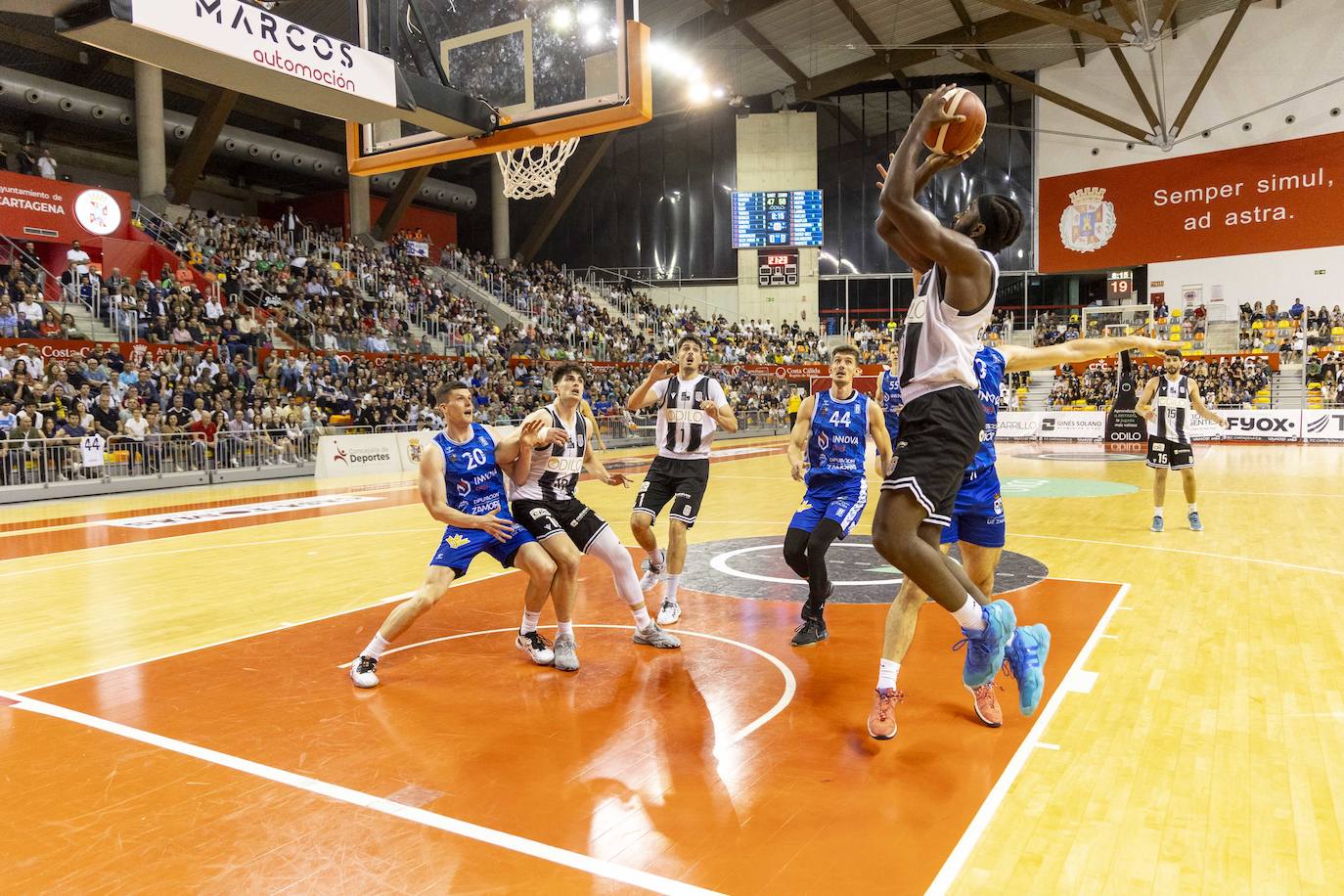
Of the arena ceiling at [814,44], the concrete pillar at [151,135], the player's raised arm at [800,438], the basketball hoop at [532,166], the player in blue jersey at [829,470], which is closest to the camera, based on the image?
the player in blue jersey at [829,470]

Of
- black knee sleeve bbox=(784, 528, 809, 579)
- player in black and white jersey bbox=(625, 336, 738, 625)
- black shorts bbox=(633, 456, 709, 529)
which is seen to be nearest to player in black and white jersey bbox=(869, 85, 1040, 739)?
black knee sleeve bbox=(784, 528, 809, 579)

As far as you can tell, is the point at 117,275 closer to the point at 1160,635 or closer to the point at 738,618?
the point at 738,618

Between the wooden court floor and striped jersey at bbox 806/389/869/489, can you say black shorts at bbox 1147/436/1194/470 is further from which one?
striped jersey at bbox 806/389/869/489

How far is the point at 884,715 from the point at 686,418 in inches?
119

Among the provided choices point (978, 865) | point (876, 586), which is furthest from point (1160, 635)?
point (978, 865)

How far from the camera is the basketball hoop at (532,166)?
11453 millimetres

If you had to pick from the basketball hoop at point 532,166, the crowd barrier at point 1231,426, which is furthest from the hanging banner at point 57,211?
the crowd barrier at point 1231,426

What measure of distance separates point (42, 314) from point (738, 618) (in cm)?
1680

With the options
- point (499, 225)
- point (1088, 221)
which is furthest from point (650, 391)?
point (1088, 221)

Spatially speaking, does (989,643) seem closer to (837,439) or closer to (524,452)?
(837,439)

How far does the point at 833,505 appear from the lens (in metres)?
6.04

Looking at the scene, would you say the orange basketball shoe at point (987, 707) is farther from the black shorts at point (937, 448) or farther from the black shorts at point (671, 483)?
the black shorts at point (671, 483)

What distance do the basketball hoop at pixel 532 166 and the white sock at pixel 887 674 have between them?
8.50 m

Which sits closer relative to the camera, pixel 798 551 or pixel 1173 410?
pixel 798 551
